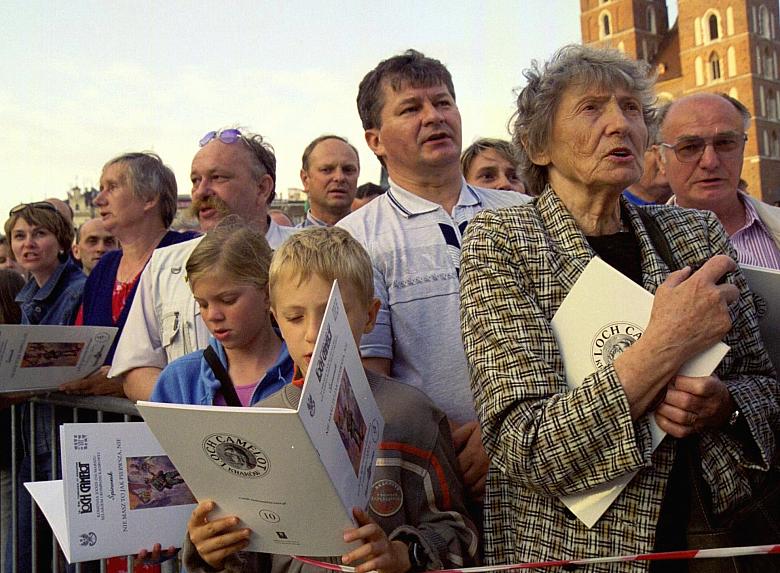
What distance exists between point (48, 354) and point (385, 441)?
2339 mm

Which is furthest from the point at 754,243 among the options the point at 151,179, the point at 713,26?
the point at 713,26

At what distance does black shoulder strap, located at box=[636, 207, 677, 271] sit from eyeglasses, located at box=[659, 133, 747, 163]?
144 centimetres

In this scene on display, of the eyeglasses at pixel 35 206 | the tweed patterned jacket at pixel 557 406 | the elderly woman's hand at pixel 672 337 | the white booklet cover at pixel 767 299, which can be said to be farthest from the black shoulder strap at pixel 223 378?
the eyeglasses at pixel 35 206

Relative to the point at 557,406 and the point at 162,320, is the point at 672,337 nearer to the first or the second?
the point at 557,406

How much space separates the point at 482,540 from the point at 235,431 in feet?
3.00

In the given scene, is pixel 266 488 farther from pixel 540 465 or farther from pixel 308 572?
pixel 540 465

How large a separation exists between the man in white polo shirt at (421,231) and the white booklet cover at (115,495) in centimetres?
72

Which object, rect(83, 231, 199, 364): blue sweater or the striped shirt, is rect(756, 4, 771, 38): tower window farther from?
rect(83, 231, 199, 364): blue sweater

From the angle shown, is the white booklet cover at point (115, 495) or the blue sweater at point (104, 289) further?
the blue sweater at point (104, 289)

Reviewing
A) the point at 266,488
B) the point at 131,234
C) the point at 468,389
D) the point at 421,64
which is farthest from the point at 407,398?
the point at 131,234

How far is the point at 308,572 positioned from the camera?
88.2 inches

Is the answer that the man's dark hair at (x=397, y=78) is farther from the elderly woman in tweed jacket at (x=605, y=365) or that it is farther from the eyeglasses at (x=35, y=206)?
the eyeglasses at (x=35, y=206)

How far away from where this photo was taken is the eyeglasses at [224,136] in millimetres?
4340

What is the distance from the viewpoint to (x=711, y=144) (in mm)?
3801
